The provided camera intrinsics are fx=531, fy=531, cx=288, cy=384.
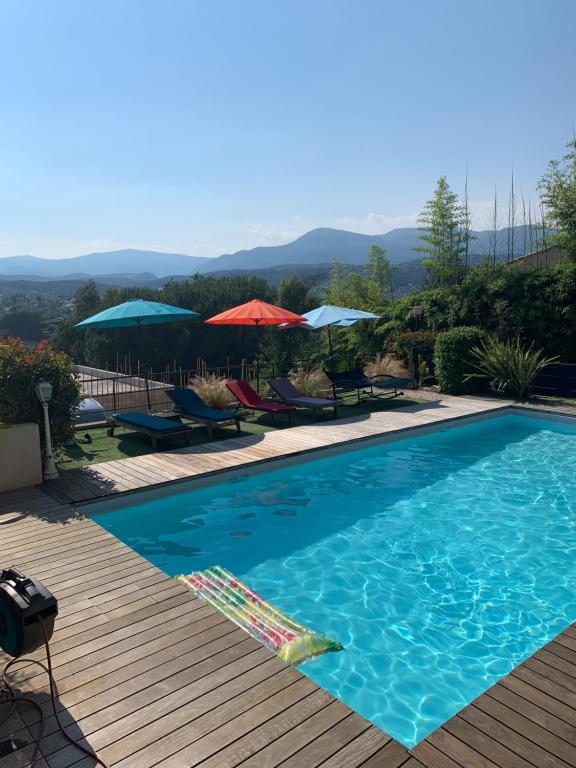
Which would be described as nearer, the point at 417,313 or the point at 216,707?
the point at 216,707

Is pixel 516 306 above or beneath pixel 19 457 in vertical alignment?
above

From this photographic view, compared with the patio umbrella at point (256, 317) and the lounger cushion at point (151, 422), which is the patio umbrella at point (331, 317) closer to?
the patio umbrella at point (256, 317)

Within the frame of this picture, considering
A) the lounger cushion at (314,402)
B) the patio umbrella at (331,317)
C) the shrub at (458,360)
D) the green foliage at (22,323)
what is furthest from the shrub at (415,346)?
the green foliage at (22,323)

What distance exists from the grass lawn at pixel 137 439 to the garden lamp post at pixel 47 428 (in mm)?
603

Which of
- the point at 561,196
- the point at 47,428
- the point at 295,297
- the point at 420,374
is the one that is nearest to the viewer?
the point at 47,428

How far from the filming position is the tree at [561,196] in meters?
16.7

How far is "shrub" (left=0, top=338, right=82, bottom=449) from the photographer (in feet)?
20.8

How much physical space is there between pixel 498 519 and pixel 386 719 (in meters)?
3.41

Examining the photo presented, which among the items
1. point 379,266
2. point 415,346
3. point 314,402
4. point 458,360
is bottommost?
point 314,402

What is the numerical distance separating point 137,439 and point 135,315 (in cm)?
208

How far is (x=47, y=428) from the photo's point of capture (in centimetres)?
632

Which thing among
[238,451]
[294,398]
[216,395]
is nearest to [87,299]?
[216,395]

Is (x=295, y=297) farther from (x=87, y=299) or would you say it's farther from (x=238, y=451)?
A: (x=238, y=451)

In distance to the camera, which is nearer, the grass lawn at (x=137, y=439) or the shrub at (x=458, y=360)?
the grass lawn at (x=137, y=439)
